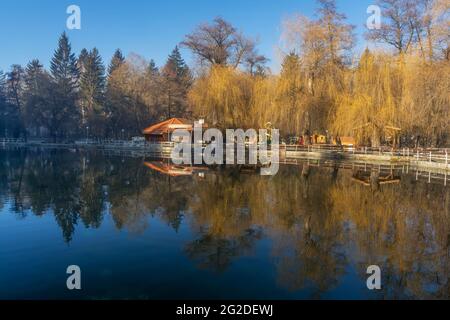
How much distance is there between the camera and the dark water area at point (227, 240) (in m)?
7.12

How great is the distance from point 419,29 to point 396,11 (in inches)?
98.9

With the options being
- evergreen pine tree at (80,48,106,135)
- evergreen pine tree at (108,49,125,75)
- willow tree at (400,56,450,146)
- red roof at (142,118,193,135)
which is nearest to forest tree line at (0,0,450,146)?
willow tree at (400,56,450,146)

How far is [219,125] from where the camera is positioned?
38.4 metres

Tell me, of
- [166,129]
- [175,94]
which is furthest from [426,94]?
[175,94]

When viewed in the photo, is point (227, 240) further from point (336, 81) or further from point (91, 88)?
point (91, 88)

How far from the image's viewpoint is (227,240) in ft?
32.8

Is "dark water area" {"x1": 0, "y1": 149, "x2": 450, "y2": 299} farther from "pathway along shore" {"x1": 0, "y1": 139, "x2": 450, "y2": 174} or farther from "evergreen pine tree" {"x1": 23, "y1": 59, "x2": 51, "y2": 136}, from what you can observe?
"evergreen pine tree" {"x1": 23, "y1": 59, "x2": 51, "y2": 136}

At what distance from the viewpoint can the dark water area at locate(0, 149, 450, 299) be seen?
7125 millimetres

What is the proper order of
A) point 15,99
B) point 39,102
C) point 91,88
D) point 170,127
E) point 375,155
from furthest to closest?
1. point 15,99
2. point 91,88
3. point 39,102
4. point 170,127
5. point 375,155

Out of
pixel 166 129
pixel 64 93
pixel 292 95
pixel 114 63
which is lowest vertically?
pixel 166 129

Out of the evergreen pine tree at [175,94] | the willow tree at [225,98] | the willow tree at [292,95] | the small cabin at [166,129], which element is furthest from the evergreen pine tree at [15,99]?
the willow tree at [292,95]

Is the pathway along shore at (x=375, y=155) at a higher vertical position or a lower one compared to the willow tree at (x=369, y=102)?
lower

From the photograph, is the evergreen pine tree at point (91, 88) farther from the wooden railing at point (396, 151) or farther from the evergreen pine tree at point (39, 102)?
the wooden railing at point (396, 151)
